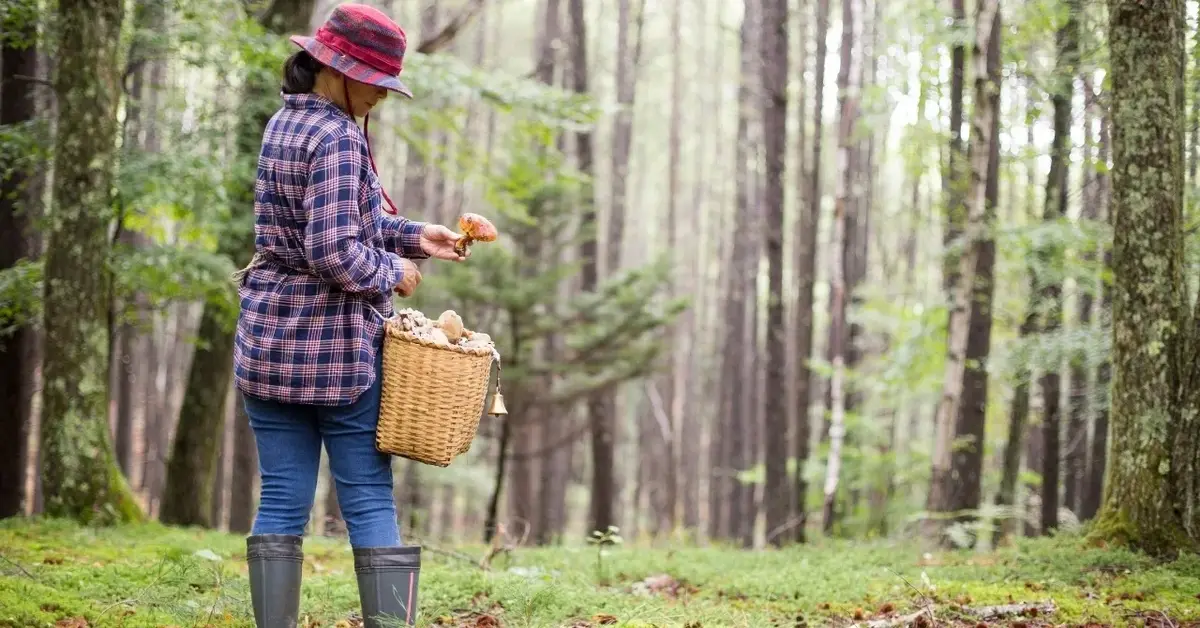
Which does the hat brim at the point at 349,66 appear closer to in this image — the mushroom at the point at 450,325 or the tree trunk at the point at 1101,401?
the mushroom at the point at 450,325

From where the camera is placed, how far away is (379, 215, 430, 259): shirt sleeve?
11.8ft

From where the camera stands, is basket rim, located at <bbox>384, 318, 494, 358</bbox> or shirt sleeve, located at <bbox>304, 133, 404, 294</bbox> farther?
basket rim, located at <bbox>384, 318, 494, 358</bbox>

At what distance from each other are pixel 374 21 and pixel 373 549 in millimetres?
1724

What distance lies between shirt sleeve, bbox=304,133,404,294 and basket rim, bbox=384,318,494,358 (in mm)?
146

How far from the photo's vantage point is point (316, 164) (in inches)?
127

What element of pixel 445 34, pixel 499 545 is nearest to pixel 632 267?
pixel 445 34

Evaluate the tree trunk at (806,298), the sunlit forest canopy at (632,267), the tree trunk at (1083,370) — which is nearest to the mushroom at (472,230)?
the sunlit forest canopy at (632,267)

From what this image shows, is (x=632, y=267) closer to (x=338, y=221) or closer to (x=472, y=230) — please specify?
(x=472, y=230)

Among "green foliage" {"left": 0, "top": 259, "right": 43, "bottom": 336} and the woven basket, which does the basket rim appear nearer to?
the woven basket

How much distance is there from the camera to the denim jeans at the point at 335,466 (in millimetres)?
3363

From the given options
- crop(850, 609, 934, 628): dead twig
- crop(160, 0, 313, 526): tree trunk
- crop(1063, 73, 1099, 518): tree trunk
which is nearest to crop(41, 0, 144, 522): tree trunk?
crop(160, 0, 313, 526): tree trunk

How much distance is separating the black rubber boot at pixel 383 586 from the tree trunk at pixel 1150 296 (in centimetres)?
410

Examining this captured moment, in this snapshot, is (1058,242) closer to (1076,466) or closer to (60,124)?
(60,124)

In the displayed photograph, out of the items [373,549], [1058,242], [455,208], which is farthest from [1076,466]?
[373,549]
